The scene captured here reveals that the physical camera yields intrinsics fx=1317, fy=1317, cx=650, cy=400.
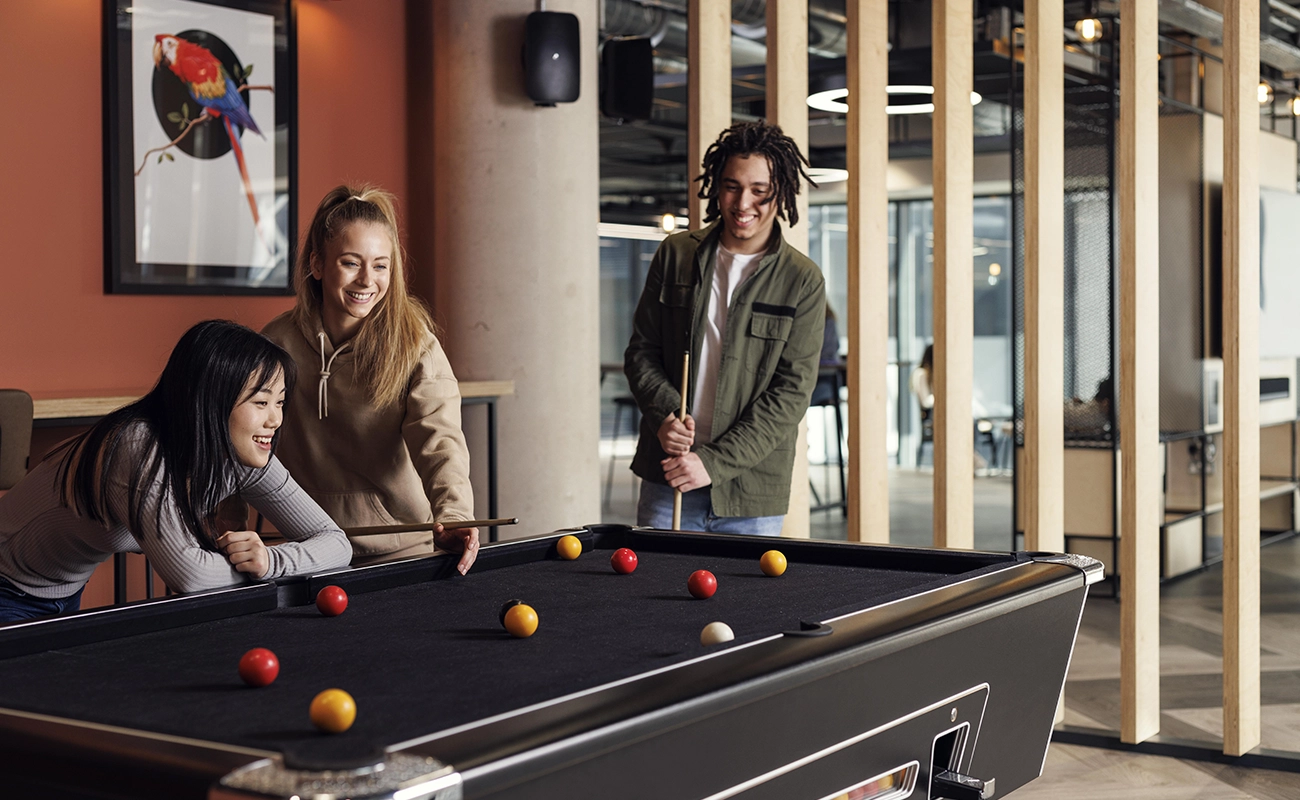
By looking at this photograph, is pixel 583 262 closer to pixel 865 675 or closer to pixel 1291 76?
pixel 865 675

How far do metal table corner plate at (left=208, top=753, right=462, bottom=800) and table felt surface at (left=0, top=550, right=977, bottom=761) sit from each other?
4 centimetres

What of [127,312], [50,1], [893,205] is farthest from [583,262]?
[893,205]

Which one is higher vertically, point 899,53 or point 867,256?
point 899,53

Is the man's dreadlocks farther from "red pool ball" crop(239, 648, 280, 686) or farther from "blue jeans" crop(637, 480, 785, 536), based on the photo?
"red pool ball" crop(239, 648, 280, 686)

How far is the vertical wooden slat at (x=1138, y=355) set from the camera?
3.57 meters

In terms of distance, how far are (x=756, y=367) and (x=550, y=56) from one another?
175 centimetres

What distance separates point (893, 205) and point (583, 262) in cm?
729

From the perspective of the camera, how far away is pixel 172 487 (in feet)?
6.59

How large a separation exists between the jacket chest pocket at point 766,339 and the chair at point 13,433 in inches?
68.7

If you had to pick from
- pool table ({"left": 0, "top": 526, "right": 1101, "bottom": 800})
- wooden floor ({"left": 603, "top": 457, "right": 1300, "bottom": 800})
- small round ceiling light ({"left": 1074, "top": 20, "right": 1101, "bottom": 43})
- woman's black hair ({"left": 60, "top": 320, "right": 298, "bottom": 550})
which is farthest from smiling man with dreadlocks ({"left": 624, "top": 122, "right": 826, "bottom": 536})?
small round ceiling light ({"left": 1074, "top": 20, "right": 1101, "bottom": 43})

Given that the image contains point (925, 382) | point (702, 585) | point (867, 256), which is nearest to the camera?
point (702, 585)

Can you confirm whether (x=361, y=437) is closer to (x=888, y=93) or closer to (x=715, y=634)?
(x=715, y=634)

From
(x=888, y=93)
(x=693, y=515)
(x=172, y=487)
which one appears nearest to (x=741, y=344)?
(x=693, y=515)

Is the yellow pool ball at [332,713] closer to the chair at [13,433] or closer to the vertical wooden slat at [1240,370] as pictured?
the chair at [13,433]
